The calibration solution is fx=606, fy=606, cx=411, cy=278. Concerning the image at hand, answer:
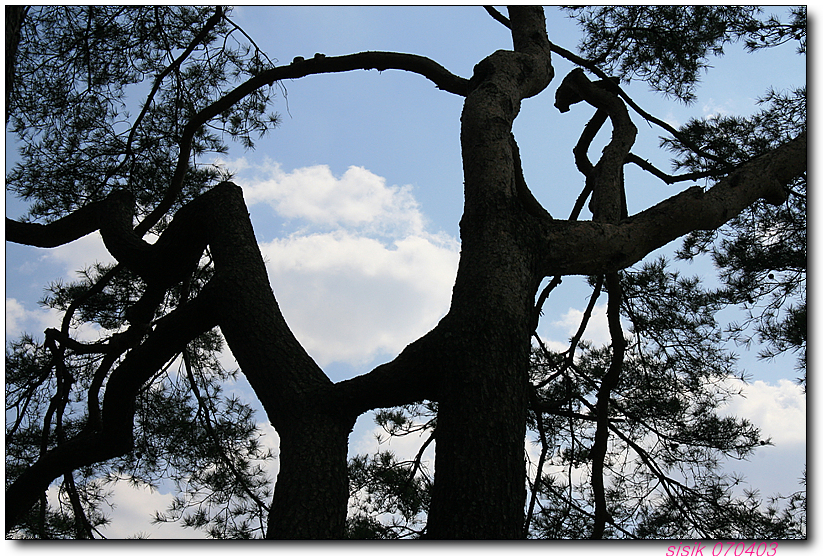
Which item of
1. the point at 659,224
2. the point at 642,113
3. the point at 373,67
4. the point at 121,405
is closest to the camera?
the point at 659,224

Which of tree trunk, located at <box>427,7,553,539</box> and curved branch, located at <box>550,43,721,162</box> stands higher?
curved branch, located at <box>550,43,721,162</box>

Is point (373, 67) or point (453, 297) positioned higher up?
point (373, 67)

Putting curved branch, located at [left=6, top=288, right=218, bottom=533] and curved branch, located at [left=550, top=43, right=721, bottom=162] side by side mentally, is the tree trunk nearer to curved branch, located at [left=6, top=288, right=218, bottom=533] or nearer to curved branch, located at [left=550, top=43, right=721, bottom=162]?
curved branch, located at [left=6, top=288, right=218, bottom=533]

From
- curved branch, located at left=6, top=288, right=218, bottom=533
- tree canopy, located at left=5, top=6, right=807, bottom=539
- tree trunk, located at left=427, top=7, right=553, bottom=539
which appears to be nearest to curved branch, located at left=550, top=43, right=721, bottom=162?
tree canopy, located at left=5, top=6, right=807, bottom=539

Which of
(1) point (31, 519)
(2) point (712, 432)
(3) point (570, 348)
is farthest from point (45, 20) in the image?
(2) point (712, 432)

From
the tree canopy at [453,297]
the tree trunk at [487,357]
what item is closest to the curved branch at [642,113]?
the tree canopy at [453,297]

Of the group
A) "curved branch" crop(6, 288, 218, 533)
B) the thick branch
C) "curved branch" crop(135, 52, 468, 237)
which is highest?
"curved branch" crop(135, 52, 468, 237)

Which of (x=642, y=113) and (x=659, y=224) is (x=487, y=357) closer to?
(x=659, y=224)

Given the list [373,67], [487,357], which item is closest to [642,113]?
[373,67]

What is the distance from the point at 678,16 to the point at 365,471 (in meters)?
1.92

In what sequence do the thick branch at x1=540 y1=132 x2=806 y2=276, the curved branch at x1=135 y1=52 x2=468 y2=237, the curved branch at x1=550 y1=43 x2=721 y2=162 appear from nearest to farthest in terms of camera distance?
1. the thick branch at x1=540 y1=132 x2=806 y2=276
2. the curved branch at x1=135 y1=52 x2=468 y2=237
3. the curved branch at x1=550 y1=43 x2=721 y2=162

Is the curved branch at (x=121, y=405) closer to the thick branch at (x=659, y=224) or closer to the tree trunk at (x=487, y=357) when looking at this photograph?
the tree trunk at (x=487, y=357)

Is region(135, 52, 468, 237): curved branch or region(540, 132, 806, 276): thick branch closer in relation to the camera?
region(540, 132, 806, 276): thick branch

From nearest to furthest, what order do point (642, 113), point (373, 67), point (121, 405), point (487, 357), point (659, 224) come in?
point (487, 357), point (659, 224), point (121, 405), point (373, 67), point (642, 113)
